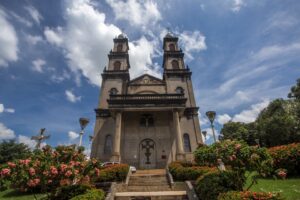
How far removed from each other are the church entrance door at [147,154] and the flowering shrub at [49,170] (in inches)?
550

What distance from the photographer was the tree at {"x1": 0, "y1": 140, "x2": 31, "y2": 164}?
3076 cm

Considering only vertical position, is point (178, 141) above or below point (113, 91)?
below

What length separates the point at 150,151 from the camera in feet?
76.7

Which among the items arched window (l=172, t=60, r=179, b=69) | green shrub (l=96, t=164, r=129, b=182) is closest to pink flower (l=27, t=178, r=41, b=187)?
green shrub (l=96, t=164, r=129, b=182)

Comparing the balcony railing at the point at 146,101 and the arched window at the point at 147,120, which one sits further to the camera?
the arched window at the point at 147,120

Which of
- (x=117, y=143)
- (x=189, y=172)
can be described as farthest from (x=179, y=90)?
(x=189, y=172)

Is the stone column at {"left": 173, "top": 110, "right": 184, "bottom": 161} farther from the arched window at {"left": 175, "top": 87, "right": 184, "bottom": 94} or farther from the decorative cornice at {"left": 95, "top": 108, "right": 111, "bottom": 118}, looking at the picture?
the decorative cornice at {"left": 95, "top": 108, "right": 111, "bottom": 118}

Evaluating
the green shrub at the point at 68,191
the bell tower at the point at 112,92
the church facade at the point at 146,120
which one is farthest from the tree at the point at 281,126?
the green shrub at the point at 68,191

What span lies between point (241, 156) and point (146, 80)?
23.9 metres

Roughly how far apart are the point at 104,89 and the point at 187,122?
13625 millimetres

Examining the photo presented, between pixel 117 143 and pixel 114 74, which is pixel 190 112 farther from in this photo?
pixel 114 74

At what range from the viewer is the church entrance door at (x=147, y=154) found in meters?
22.5

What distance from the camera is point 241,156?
726 cm

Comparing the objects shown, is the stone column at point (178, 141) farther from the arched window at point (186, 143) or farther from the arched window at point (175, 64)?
the arched window at point (175, 64)
